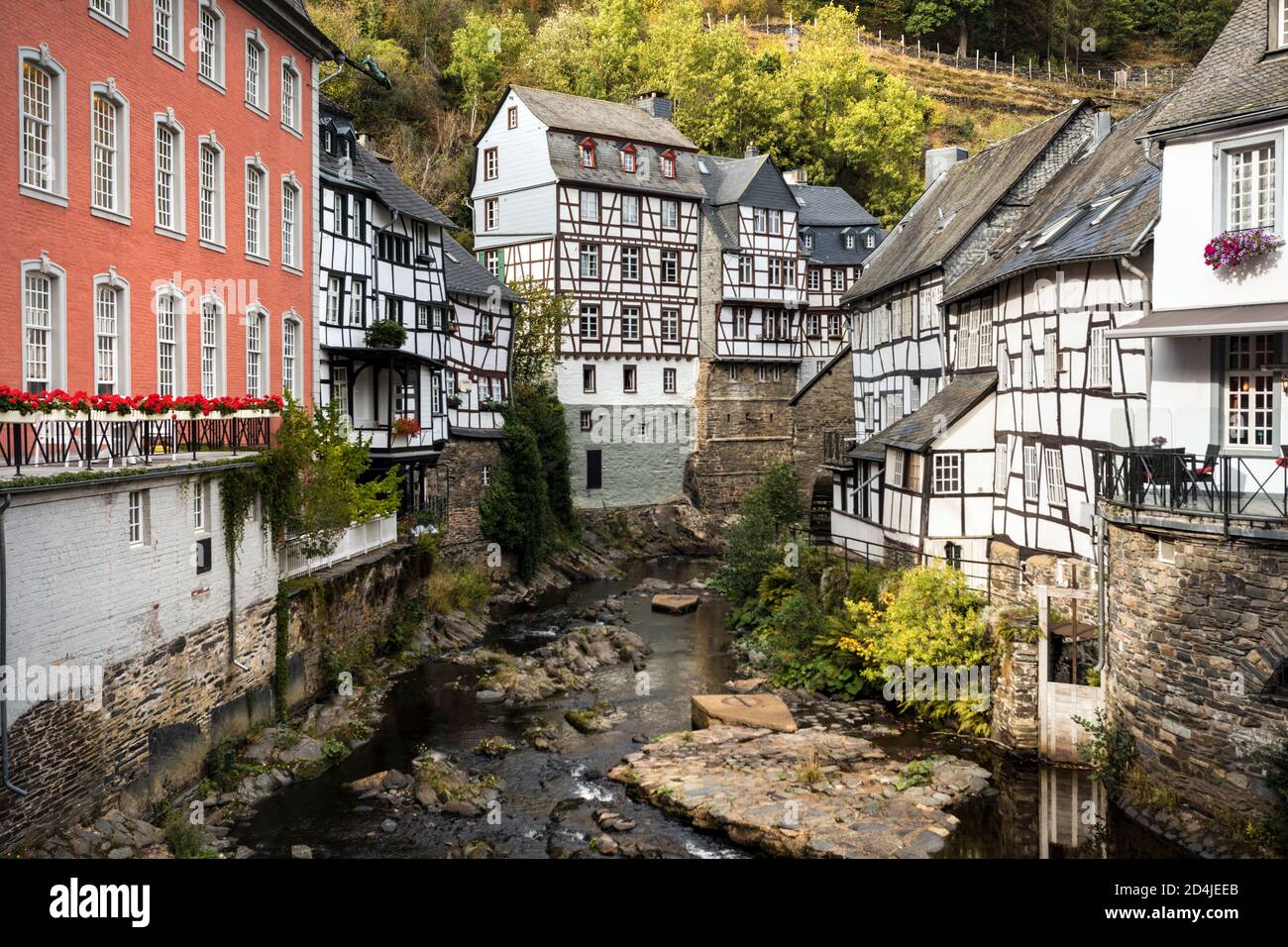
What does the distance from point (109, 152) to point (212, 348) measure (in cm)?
455

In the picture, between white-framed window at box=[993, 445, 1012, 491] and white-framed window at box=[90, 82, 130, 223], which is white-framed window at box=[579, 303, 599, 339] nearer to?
white-framed window at box=[993, 445, 1012, 491]

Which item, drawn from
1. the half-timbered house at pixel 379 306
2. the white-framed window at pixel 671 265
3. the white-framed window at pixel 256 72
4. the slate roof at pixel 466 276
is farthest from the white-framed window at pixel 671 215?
the white-framed window at pixel 256 72

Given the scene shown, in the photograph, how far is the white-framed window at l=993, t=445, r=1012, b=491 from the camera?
943 inches

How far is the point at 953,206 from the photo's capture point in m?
31.5

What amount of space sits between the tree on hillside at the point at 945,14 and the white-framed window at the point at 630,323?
4535cm

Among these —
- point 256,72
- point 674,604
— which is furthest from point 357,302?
point 674,604

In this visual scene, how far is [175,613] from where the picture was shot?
1638 centimetres

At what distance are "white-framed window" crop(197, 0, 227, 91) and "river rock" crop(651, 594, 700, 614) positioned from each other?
18050 millimetres

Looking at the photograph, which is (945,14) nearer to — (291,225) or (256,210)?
(291,225)

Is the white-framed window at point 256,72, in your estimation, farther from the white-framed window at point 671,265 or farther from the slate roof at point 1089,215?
the white-framed window at point 671,265

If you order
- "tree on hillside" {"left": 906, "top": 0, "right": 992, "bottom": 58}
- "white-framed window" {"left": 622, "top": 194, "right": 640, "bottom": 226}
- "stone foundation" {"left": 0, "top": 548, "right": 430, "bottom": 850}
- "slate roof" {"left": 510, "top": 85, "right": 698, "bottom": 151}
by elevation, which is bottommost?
"stone foundation" {"left": 0, "top": 548, "right": 430, "bottom": 850}

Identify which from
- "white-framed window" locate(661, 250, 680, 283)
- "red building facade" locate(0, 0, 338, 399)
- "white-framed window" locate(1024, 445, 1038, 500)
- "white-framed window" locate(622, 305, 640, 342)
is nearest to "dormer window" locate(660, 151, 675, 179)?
"white-framed window" locate(661, 250, 680, 283)

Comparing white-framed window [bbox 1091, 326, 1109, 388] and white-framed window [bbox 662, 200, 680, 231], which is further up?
white-framed window [bbox 662, 200, 680, 231]
